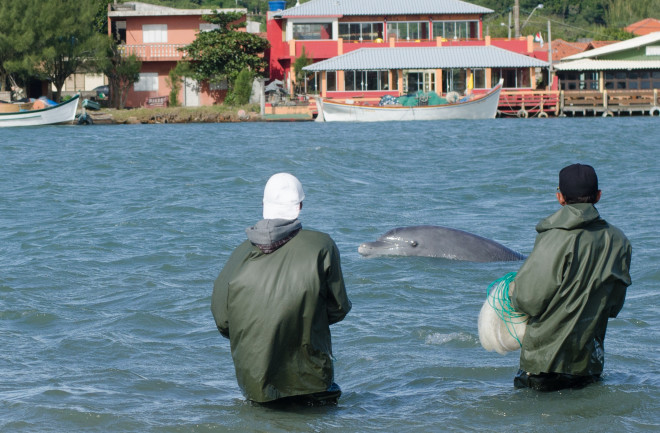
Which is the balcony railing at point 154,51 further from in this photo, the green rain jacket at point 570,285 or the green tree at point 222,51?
the green rain jacket at point 570,285

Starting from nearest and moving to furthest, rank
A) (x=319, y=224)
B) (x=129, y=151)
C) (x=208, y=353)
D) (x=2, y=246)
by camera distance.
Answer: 1. (x=208, y=353)
2. (x=2, y=246)
3. (x=319, y=224)
4. (x=129, y=151)

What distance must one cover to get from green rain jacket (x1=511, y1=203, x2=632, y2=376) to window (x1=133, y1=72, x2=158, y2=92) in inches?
2040

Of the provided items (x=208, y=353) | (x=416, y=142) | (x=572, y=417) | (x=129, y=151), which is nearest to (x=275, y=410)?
(x=572, y=417)

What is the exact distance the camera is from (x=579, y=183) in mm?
5305

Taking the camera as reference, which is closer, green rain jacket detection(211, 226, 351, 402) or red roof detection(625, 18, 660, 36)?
green rain jacket detection(211, 226, 351, 402)

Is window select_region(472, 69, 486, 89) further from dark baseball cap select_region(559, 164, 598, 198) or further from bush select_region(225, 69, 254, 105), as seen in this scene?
dark baseball cap select_region(559, 164, 598, 198)

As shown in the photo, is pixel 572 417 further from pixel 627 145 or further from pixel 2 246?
pixel 627 145

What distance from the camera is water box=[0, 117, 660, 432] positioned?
233 inches

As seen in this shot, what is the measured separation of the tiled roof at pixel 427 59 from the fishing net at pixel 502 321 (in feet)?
153

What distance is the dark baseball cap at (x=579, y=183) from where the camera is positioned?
17.4ft

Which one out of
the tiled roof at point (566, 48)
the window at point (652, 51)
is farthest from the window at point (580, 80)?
the tiled roof at point (566, 48)

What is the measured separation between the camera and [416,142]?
32.1 meters

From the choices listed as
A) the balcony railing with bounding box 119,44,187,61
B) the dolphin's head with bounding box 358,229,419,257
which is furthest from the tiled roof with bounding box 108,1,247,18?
the dolphin's head with bounding box 358,229,419,257

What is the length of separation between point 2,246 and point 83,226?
1.93 meters
